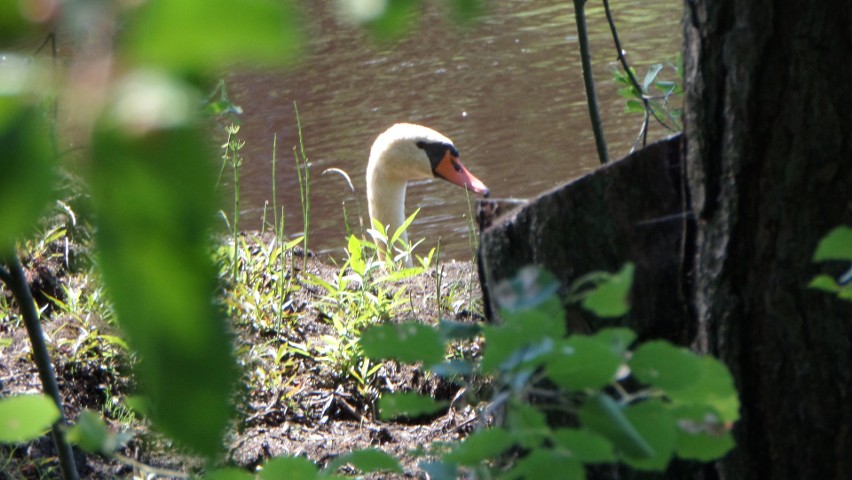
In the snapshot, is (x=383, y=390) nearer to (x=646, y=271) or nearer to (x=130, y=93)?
(x=646, y=271)

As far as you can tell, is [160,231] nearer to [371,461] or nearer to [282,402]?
[371,461]

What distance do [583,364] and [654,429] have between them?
10 cm

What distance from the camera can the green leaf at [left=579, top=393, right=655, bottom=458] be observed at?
2.63 ft

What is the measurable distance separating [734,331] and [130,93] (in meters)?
1.15

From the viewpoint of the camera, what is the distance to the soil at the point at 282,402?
110 inches

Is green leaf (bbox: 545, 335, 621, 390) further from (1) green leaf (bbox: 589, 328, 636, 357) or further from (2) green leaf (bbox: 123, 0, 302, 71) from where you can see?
(2) green leaf (bbox: 123, 0, 302, 71)

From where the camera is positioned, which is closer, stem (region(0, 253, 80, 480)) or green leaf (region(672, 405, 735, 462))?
green leaf (region(672, 405, 735, 462))

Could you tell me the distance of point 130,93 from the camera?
336mm

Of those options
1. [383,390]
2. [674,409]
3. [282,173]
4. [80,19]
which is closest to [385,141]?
[282,173]

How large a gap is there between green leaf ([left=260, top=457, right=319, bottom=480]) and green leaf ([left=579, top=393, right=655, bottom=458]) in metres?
0.30

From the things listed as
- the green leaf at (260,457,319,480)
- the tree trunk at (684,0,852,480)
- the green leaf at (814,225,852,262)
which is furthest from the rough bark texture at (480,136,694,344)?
the green leaf at (260,457,319,480)

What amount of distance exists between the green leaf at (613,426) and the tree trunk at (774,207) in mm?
570

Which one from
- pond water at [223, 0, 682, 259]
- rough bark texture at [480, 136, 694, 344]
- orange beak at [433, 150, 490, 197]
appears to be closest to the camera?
rough bark texture at [480, 136, 694, 344]

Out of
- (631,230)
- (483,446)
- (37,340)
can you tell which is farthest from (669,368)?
(37,340)
